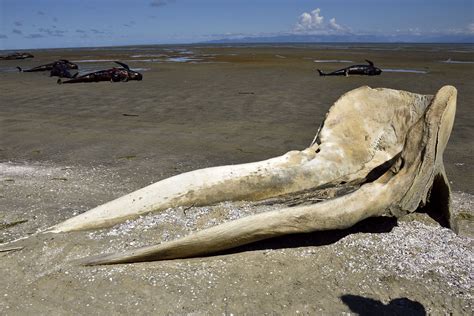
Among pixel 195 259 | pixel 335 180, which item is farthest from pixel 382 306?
pixel 335 180

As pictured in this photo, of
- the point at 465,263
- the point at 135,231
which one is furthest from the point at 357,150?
the point at 135,231

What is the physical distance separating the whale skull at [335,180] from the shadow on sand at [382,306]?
496 mm

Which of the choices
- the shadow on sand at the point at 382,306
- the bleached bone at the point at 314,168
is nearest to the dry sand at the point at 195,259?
the shadow on sand at the point at 382,306

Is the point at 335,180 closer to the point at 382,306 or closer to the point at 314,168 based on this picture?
the point at 314,168

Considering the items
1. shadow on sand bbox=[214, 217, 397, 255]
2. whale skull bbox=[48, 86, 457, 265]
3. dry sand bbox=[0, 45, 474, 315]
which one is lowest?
dry sand bbox=[0, 45, 474, 315]

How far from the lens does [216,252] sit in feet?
10.9

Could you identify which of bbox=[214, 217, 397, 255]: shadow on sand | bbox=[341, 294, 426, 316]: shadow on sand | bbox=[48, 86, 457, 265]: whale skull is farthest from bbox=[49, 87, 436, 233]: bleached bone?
bbox=[341, 294, 426, 316]: shadow on sand

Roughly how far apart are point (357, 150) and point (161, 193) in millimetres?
1929

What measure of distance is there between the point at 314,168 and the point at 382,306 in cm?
160

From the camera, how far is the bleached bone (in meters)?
3.86

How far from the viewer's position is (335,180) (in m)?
4.21

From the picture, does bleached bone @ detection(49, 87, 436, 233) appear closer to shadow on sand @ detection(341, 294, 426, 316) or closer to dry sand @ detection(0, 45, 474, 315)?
dry sand @ detection(0, 45, 474, 315)

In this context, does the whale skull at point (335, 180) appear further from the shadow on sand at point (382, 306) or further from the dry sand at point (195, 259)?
the shadow on sand at point (382, 306)

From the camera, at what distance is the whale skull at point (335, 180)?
10.3 feet
